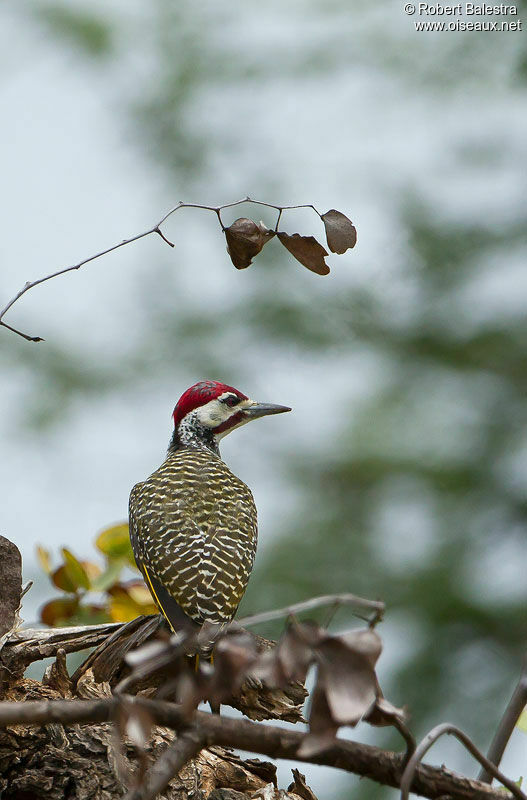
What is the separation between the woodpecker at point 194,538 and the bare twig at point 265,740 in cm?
166

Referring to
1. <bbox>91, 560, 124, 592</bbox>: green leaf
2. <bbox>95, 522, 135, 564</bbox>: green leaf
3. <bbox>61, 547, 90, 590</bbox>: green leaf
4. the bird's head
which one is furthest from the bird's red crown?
<bbox>61, 547, 90, 590</bbox>: green leaf

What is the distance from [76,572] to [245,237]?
161cm

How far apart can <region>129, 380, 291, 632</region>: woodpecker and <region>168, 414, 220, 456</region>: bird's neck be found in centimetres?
37

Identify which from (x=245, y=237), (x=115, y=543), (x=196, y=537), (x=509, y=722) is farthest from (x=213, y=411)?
(x=509, y=722)

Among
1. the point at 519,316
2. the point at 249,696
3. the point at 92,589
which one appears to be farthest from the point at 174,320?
the point at 249,696

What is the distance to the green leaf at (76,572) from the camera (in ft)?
11.5

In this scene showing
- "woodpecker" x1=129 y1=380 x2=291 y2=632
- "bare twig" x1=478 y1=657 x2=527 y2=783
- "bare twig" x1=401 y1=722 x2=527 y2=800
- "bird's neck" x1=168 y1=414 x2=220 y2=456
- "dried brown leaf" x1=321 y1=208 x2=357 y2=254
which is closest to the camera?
"bare twig" x1=401 y1=722 x2=527 y2=800

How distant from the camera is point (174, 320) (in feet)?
32.0

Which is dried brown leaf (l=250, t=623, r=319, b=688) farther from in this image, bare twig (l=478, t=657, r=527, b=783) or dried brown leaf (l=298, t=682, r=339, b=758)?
bare twig (l=478, t=657, r=527, b=783)

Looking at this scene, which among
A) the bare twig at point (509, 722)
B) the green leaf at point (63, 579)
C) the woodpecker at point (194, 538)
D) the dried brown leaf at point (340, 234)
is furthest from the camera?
the green leaf at point (63, 579)

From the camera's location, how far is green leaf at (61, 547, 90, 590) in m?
3.52

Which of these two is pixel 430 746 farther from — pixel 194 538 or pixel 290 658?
pixel 194 538

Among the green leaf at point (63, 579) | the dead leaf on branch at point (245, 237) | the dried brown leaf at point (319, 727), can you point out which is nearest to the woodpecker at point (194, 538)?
the green leaf at point (63, 579)

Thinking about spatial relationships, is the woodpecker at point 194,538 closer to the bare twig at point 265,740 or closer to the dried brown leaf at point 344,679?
the bare twig at point 265,740
